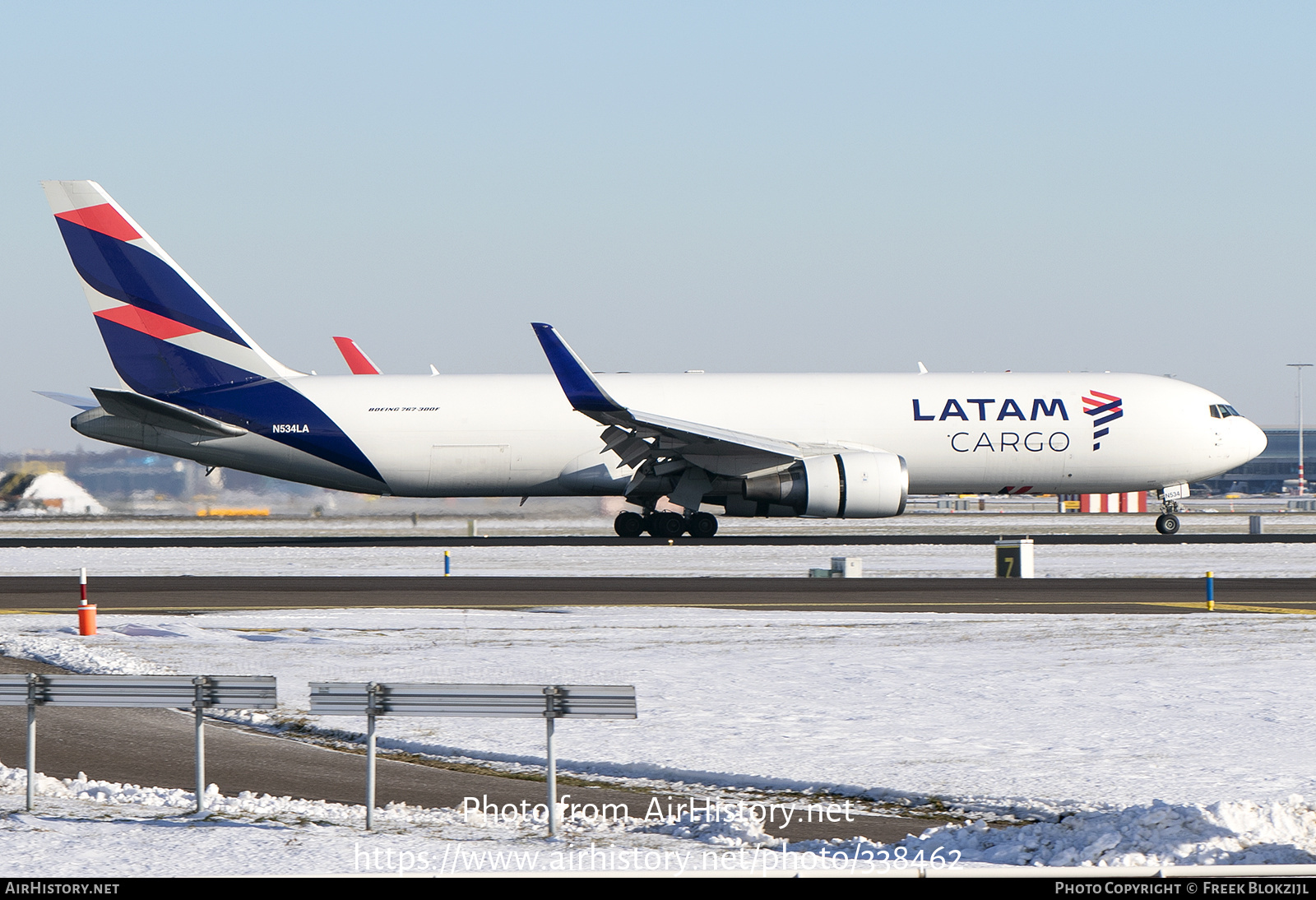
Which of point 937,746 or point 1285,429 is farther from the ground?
point 1285,429

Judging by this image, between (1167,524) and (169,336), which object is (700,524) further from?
(169,336)

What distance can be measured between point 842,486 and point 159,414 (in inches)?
729

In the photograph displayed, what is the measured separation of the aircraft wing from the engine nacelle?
0.78 m

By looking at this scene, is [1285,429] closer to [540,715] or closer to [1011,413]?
[1011,413]

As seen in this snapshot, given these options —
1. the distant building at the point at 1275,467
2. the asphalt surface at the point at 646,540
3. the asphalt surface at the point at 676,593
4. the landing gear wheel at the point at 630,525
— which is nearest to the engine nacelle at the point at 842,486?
the asphalt surface at the point at 646,540

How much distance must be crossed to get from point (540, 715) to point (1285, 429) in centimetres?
14981

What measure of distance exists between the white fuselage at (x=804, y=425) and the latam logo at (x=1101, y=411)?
0.06 meters

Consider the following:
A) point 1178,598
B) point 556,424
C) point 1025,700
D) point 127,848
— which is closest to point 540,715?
point 127,848

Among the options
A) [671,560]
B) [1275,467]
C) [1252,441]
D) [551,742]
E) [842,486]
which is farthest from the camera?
[1275,467]

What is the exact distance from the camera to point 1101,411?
39438 millimetres

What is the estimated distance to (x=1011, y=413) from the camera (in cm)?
3894

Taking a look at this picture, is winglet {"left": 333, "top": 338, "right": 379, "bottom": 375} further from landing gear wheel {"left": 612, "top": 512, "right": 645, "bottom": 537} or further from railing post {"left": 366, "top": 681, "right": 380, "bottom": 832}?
railing post {"left": 366, "top": 681, "right": 380, "bottom": 832}

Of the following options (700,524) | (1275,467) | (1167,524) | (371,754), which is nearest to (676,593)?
(700,524)

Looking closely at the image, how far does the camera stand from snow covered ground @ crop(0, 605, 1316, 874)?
8.12 meters
